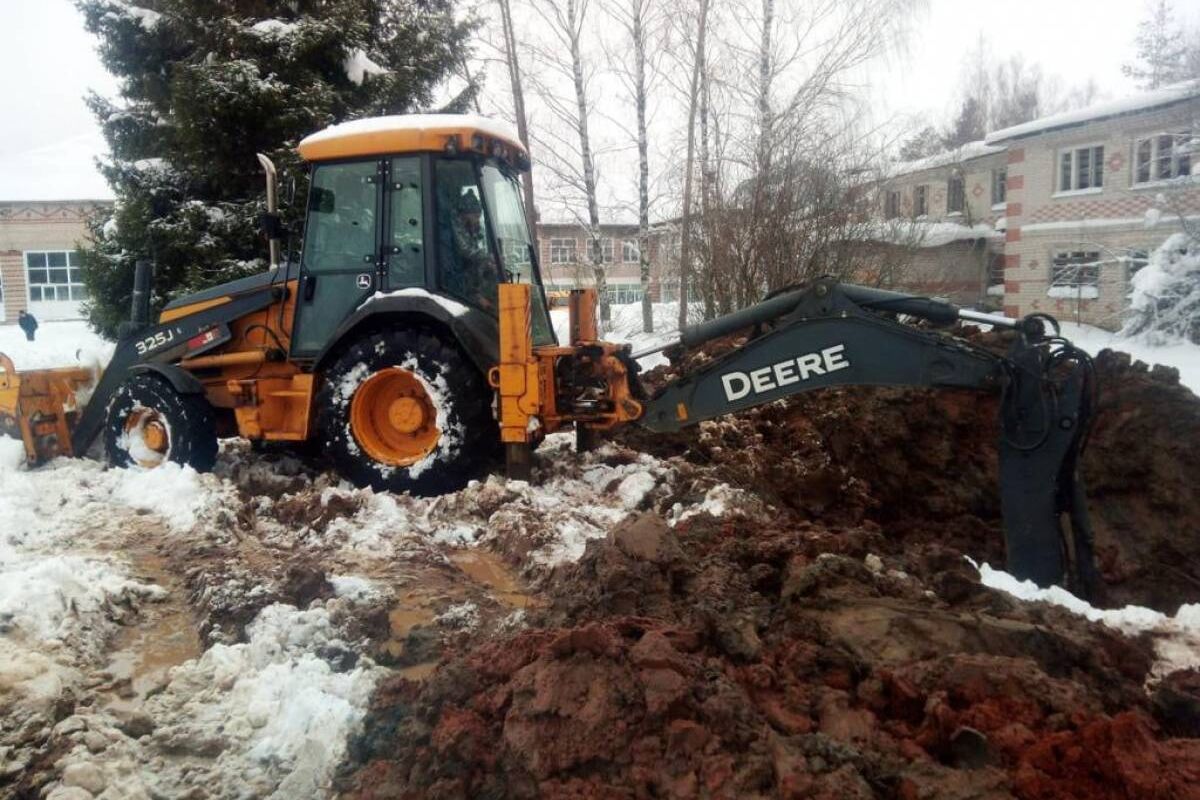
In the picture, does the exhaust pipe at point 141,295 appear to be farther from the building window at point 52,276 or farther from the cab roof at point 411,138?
the building window at point 52,276

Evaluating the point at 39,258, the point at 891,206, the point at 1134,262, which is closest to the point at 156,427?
the point at 891,206

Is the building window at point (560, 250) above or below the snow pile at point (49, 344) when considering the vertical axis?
above

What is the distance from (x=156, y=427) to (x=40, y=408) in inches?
57.4

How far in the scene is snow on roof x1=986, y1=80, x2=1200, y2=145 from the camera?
18953mm

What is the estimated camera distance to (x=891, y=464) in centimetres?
623

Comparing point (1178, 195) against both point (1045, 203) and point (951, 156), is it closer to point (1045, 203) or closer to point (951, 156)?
point (1045, 203)

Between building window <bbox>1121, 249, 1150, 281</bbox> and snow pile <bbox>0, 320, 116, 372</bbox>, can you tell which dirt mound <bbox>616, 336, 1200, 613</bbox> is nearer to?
snow pile <bbox>0, 320, 116, 372</bbox>

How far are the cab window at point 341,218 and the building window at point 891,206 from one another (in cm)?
1010

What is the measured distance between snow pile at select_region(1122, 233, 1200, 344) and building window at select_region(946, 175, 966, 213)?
1354 centimetres

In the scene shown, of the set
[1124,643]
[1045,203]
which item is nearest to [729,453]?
[1124,643]

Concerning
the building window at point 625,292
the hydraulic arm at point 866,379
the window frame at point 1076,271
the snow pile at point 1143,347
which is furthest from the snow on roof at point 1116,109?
the hydraulic arm at point 866,379

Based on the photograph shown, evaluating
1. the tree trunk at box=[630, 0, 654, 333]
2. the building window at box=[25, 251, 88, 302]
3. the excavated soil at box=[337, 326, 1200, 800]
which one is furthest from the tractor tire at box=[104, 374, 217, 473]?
the building window at box=[25, 251, 88, 302]

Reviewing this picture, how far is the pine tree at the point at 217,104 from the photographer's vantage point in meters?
11.5

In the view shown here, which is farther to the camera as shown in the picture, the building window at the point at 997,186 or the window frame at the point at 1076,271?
the building window at the point at 997,186
